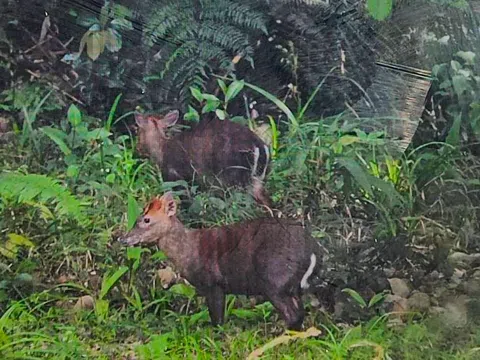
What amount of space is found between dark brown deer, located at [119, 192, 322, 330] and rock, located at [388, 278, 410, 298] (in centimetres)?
17

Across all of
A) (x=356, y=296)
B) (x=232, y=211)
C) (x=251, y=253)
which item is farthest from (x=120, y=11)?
(x=356, y=296)

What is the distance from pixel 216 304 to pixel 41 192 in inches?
18.0

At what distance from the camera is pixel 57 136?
89.4 inches

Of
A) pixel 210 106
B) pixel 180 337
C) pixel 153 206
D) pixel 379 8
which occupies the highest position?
pixel 379 8

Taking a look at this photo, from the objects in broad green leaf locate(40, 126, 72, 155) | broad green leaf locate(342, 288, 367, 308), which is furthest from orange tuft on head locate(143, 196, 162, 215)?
broad green leaf locate(342, 288, 367, 308)

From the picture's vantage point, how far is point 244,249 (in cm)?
224

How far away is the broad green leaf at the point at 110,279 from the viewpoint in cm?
224

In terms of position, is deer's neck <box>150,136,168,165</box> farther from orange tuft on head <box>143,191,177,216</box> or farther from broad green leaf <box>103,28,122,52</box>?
broad green leaf <box>103,28,122,52</box>

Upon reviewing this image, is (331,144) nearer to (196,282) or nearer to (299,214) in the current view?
(299,214)

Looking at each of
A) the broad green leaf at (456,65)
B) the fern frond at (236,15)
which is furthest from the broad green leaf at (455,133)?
the fern frond at (236,15)

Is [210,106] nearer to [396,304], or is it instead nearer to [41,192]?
[41,192]

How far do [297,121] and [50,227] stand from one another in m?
0.59

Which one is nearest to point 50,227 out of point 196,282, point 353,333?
point 196,282

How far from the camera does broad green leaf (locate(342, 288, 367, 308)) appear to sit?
2.25 m
